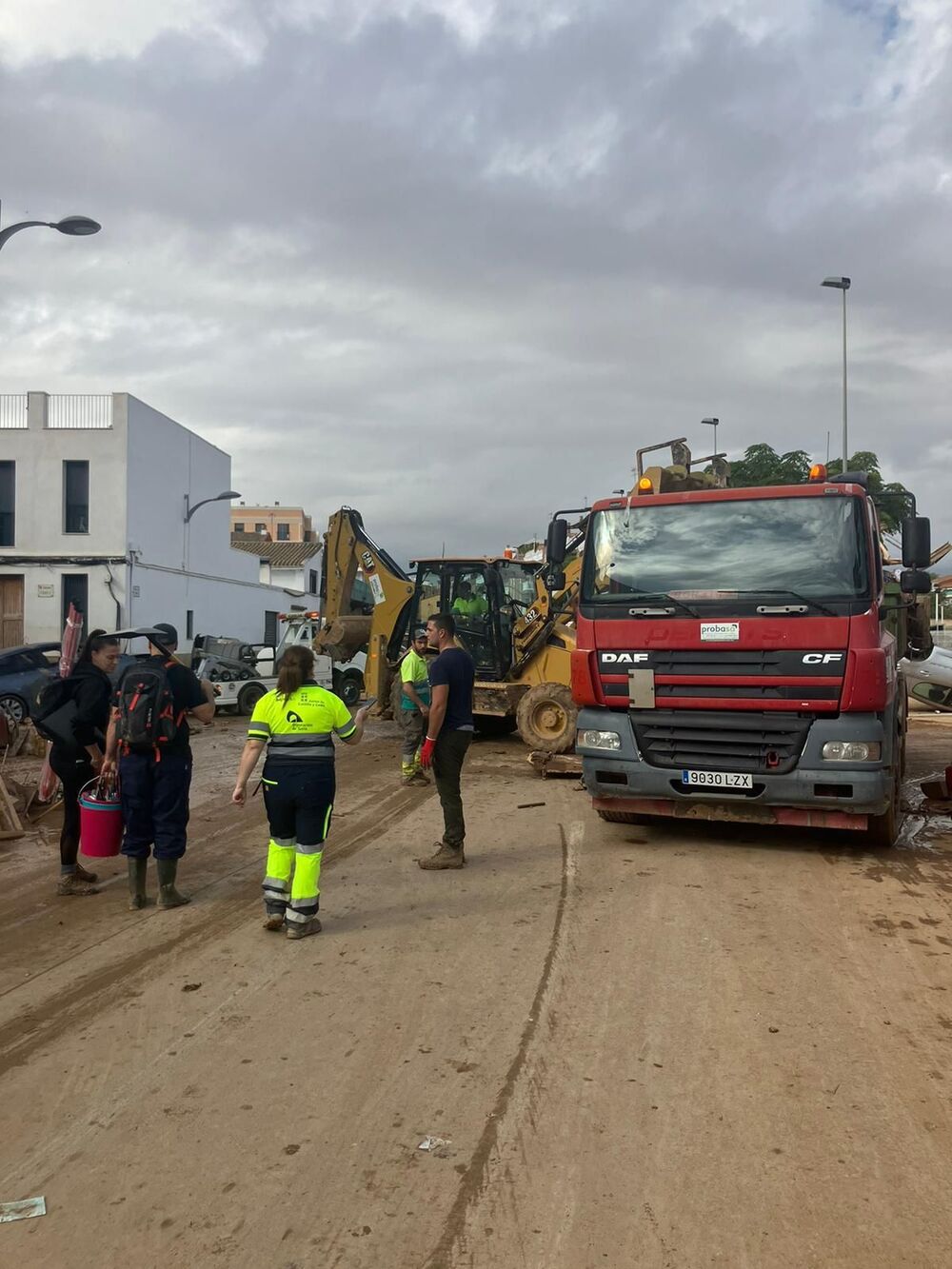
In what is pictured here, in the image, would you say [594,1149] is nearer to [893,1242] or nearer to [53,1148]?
[893,1242]

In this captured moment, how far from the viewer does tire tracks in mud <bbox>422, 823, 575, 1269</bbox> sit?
281cm

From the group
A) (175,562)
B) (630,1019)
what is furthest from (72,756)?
(175,562)

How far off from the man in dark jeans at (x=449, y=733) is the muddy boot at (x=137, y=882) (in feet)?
6.58

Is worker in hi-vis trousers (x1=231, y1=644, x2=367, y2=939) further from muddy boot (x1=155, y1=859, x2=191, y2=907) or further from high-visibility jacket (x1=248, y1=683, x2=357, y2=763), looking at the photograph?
muddy boot (x1=155, y1=859, x2=191, y2=907)

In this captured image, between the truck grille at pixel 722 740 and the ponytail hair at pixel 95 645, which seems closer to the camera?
the ponytail hair at pixel 95 645

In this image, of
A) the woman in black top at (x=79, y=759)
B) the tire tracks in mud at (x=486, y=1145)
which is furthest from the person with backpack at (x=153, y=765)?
the tire tracks in mud at (x=486, y=1145)

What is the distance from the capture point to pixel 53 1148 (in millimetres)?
3393

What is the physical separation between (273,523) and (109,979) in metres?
82.7

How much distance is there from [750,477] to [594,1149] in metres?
28.9

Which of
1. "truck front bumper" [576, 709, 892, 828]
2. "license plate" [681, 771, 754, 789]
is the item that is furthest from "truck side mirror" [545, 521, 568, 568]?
"license plate" [681, 771, 754, 789]

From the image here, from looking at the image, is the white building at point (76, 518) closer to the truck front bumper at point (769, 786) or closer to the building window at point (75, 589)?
the building window at point (75, 589)

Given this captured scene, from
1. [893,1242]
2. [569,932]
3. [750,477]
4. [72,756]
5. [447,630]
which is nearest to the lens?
[893,1242]

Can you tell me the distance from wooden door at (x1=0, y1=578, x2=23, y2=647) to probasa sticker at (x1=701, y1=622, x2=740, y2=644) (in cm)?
2530

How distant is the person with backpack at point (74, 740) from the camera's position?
21.7 ft
